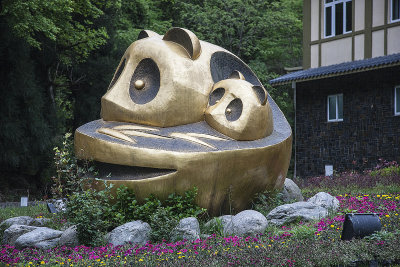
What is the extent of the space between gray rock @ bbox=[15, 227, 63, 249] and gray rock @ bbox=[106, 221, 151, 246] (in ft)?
2.74

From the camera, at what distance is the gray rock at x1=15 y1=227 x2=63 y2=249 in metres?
7.63

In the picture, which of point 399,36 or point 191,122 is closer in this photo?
point 191,122

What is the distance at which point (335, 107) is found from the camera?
67.2ft

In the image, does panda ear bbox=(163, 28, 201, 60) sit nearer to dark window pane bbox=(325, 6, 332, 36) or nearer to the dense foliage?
the dense foliage

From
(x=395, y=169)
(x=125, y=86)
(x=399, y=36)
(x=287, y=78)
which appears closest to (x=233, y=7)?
(x=287, y=78)

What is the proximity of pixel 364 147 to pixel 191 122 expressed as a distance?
11.7 meters

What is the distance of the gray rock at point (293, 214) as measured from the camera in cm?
825

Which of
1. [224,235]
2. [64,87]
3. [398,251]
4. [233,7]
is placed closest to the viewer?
[398,251]

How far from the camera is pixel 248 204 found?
897cm

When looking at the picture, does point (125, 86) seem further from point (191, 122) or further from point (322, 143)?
point (322, 143)

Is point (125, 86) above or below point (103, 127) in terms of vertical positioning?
above

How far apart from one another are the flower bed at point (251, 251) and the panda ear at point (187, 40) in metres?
3.20

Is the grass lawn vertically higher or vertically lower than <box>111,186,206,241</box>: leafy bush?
lower

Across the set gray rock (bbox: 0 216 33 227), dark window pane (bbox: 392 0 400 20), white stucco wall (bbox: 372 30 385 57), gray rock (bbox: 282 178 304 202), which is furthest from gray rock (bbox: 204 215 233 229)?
dark window pane (bbox: 392 0 400 20)
